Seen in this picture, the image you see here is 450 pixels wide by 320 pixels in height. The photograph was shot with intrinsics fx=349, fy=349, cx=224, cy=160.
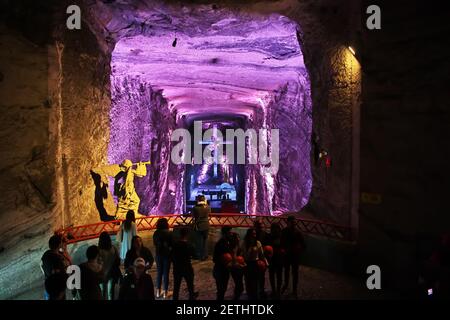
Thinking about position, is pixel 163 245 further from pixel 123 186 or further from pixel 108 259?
pixel 123 186

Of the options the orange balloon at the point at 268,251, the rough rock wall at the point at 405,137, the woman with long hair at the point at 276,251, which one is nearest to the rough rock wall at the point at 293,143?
the rough rock wall at the point at 405,137

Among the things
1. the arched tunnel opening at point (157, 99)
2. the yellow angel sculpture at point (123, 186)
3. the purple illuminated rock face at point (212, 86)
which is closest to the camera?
the arched tunnel opening at point (157, 99)

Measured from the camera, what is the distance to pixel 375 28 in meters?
6.20

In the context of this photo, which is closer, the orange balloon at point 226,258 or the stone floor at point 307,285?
the orange balloon at point 226,258

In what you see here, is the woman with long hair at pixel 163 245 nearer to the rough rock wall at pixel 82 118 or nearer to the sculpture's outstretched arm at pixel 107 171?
the rough rock wall at pixel 82 118

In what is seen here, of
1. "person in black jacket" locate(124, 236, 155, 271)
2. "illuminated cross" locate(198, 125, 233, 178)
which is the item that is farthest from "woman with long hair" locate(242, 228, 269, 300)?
"illuminated cross" locate(198, 125, 233, 178)

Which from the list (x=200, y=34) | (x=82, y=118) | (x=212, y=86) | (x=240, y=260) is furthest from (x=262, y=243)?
(x=212, y=86)

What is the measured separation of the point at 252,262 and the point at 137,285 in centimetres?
160

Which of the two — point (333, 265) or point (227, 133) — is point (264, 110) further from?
point (227, 133)

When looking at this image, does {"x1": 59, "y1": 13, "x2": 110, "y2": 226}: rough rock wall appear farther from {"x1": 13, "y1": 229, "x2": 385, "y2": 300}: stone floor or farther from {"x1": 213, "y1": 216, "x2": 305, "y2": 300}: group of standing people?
{"x1": 213, "y1": 216, "x2": 305, "y2": 300}: group of standing people

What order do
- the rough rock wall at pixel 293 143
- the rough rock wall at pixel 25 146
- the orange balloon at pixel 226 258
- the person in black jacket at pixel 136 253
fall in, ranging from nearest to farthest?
1. the person in black jacket at pixel 136 253
2. the orange balloon at pixel 226 258
3. the rough rock wall at pixel 25 146
4. the rough rock wall at pixel 293 143

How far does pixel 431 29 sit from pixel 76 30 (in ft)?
22.2

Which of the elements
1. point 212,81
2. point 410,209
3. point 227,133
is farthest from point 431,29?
point 227,133

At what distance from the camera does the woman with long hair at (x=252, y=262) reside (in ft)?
15.4
